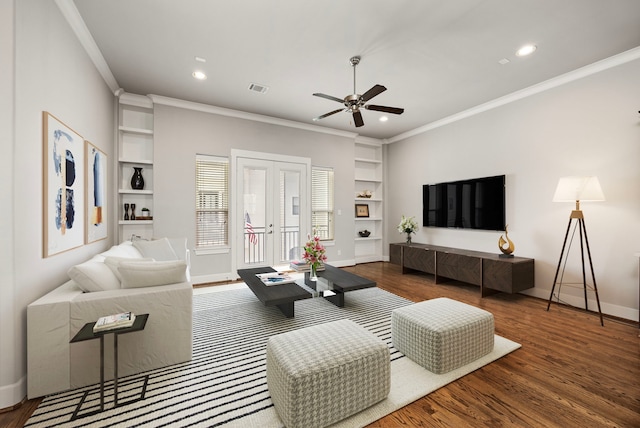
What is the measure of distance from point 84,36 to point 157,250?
2.49 m

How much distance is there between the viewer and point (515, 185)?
422 cm

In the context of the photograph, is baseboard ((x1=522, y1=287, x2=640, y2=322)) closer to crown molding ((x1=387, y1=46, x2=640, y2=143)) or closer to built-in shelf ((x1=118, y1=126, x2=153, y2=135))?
crown molding ((x1=387, y1=46, x2=640, y2=143))

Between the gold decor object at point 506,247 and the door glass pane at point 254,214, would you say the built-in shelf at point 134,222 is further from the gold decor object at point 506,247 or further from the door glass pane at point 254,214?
the gold decor object at point 506,247

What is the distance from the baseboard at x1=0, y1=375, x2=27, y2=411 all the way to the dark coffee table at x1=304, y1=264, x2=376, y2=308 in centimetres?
267

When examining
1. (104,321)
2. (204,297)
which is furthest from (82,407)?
(204,297)

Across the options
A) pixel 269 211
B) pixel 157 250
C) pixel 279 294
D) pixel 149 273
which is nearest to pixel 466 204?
pixel 269 211

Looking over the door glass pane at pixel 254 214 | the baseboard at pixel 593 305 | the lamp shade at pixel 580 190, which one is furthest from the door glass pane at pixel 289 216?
the lamp shade at pixel 580 190

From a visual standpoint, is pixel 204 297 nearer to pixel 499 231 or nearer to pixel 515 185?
pixel 499 231

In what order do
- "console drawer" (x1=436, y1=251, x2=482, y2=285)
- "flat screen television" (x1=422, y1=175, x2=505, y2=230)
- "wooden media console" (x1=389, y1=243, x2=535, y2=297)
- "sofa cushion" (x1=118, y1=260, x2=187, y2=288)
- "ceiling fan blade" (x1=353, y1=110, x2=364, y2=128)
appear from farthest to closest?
"flat screen television" (x1=422, y1=175, x2=505, y2=230), "console drawer" (x1=436, y1=251, x2=482, y2=285), "wooden media console" (x1=389, y1=243, x2=535, y2=297), "ceiling fan blade" (x1=353, y1=110, x2=364, y2=128), "sofa cushion" (x1=118, y1=260, x2=187, y2=288)

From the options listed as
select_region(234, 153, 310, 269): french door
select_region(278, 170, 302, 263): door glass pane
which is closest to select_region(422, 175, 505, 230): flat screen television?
select_region(234, 153, 310, 269): french door

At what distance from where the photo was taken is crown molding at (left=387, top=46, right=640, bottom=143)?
312 cm

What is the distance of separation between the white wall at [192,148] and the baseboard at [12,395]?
9.17ft

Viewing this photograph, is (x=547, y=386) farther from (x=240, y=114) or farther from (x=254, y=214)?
(x=240, y=114)

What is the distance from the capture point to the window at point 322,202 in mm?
5855
